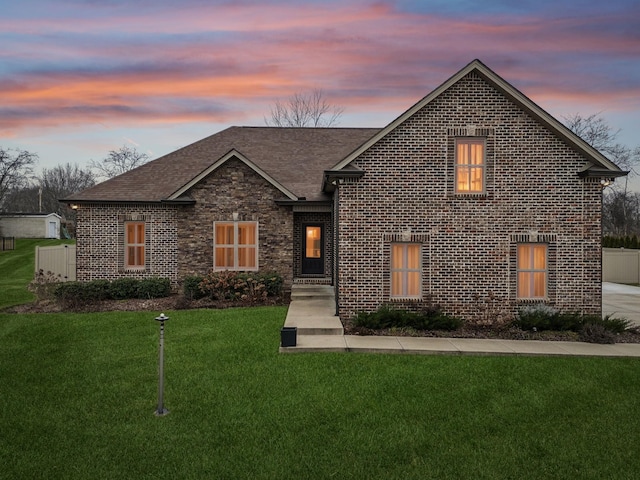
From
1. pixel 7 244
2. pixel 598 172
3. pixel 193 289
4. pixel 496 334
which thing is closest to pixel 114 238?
pixel 193 289

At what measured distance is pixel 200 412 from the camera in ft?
19.1

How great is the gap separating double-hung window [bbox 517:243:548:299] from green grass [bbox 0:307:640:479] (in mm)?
3233

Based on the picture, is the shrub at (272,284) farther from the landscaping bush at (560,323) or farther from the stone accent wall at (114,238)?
the landscaping bush at (560,323)

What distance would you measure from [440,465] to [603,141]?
46248 millimetres

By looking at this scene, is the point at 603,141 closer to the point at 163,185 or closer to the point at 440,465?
the point at 163,185

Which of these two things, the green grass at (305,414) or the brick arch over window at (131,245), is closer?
the green grass at (305,414)

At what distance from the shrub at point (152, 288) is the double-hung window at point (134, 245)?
1617 mm

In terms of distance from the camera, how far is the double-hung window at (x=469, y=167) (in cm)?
1162

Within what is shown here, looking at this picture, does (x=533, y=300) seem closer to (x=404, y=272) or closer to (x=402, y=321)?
(x=404, y=272)

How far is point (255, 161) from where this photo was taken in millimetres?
18516

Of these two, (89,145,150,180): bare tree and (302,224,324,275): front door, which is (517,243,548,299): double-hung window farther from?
(89,145,150,180): bare tree

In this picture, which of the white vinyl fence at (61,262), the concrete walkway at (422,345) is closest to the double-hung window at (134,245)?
the white vinyl fence at (61,262)

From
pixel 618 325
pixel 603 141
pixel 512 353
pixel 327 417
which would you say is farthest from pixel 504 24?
pixel 603 141

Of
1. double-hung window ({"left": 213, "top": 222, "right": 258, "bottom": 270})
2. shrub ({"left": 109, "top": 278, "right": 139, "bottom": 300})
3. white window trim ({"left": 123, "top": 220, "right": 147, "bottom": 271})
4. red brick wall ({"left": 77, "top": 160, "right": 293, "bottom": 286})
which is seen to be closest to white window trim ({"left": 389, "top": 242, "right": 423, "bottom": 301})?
red brick wall ({"left": 77, "top": 160, "right": 293, "bottom": 286})
